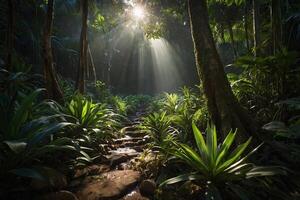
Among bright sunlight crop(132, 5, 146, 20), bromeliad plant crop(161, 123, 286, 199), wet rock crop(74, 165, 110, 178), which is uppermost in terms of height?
bright sunlight crop(132, 5, 146, 20)

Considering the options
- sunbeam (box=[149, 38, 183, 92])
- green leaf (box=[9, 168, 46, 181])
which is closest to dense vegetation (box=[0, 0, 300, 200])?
green leaf (box=[9, 168, 46, 181])

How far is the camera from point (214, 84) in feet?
14.1

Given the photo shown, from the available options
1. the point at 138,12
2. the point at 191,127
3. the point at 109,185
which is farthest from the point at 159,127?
the point at 138,12

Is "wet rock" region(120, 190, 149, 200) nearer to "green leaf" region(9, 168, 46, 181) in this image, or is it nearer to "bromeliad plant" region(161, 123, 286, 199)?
"bromeliad plant" region(161, 123, 286, 199)

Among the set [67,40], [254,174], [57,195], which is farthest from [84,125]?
[67,40]

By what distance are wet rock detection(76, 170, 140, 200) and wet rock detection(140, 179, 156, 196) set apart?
7.8 inches

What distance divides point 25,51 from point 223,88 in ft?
39.5

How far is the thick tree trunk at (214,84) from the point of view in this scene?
407cm

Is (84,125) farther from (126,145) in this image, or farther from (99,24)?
(99,24)

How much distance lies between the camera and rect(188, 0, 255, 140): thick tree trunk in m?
4.07

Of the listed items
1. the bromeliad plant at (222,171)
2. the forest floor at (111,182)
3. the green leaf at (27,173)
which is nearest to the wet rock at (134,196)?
the forest floor at (111,182)

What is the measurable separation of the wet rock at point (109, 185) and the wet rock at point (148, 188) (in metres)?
0.20

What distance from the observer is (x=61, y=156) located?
12.2 ft

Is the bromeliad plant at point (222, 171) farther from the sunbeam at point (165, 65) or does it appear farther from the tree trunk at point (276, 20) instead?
the sunbeam at point (165, 65)
